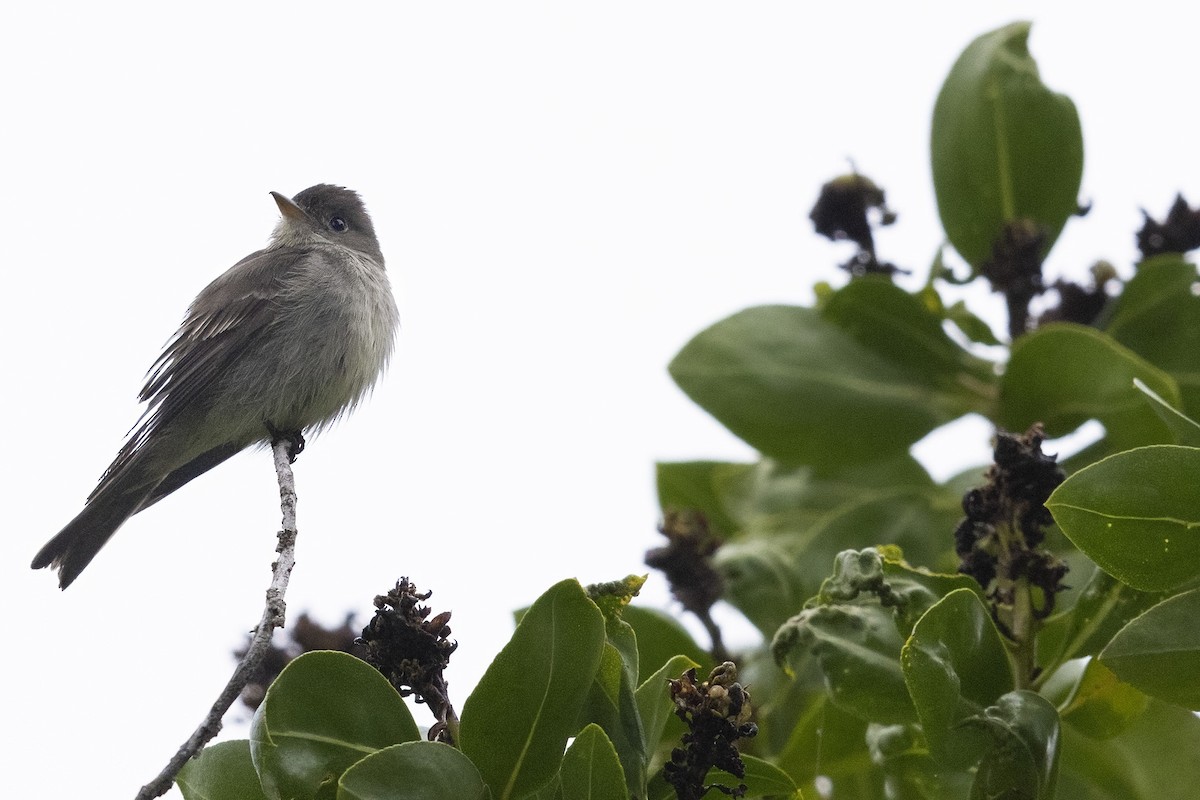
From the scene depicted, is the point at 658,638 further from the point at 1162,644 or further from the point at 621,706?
the point at 1162,644

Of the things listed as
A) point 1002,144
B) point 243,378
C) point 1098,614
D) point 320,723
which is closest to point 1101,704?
point 1098,614

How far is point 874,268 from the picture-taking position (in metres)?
3.80

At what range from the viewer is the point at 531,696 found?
187 centimetres

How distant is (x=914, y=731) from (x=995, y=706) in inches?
13.2

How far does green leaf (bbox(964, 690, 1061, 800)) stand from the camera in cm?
196

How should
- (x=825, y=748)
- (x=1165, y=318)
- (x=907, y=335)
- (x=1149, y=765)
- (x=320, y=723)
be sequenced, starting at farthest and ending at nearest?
(x=907, y=335)
(x=1165, y=318)
(x=825, y=748)
(x=1149, y=765)
(x=320, y=723)

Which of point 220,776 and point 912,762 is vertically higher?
point 220,776

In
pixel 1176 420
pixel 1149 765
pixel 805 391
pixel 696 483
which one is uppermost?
pixel 805 391

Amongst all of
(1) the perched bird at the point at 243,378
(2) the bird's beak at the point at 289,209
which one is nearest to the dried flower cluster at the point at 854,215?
(1) the perched bird at the point at 243,378

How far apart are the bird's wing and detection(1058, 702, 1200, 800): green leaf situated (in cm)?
401

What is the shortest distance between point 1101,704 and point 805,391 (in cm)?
138

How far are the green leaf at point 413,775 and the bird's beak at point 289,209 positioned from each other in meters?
5.13

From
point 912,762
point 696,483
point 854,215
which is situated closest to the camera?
point 912,762

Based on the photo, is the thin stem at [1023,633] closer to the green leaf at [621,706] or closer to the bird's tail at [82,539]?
the green leaf at [621,706]
